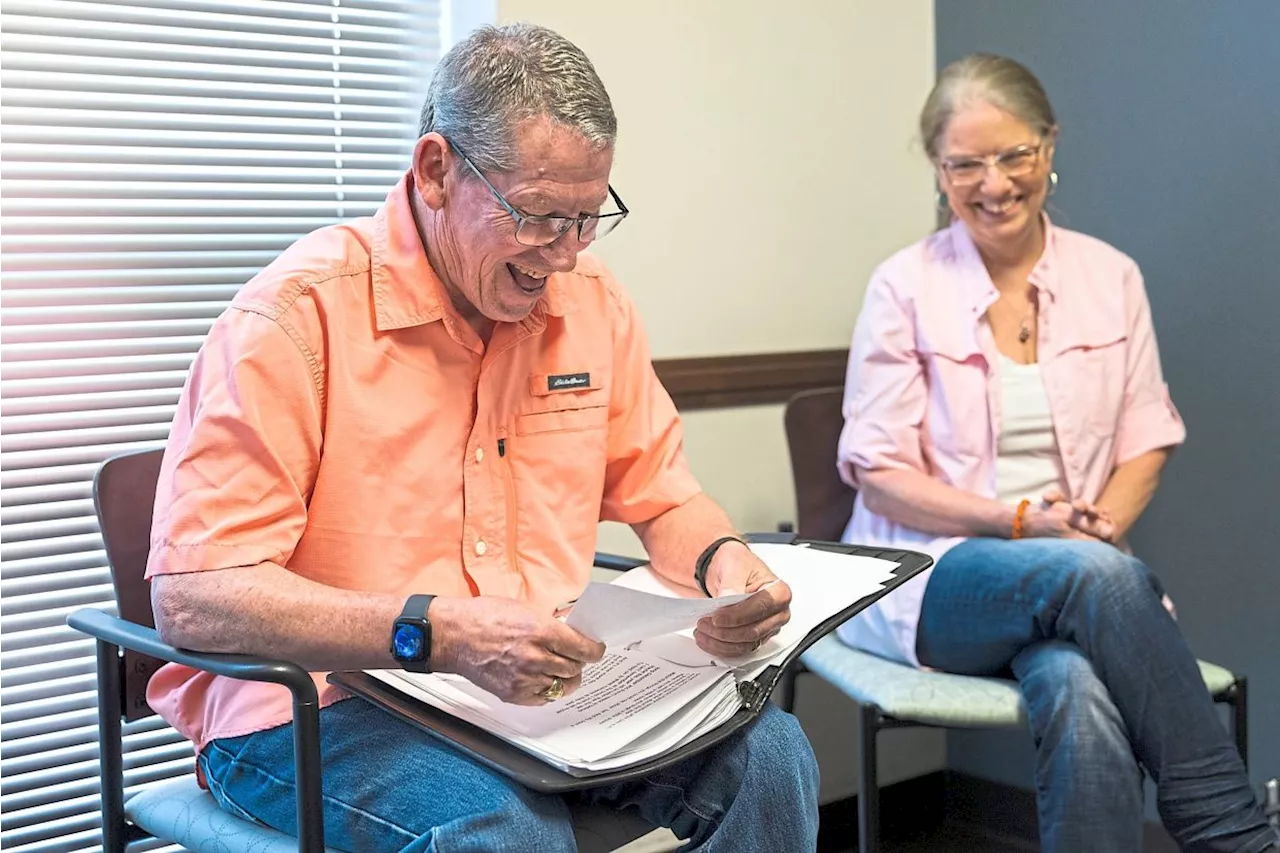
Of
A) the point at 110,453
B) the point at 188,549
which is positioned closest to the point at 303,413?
the point at 188,549

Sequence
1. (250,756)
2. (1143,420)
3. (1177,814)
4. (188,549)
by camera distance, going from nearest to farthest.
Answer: (188,549) → (250,756) → (1177,814) → (1143,420)

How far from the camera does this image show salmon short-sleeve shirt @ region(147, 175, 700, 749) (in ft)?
4.97

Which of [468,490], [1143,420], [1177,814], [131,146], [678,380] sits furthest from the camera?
[678,380]

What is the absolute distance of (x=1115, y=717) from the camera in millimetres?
1979

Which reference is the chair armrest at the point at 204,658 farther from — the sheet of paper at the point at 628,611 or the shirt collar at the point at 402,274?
the shirt collar at the point at 402,274

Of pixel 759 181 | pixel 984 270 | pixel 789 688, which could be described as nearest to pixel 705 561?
pixel 789 688

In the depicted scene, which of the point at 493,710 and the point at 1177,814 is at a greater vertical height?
the point at 493,710

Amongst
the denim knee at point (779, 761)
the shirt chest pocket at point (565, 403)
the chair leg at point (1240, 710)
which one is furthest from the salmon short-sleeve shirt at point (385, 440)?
the chair leg at point (1240, 710)

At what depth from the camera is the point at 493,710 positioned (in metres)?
1.49

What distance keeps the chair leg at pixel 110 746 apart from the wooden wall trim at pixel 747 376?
116cm

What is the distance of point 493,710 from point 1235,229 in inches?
69.4

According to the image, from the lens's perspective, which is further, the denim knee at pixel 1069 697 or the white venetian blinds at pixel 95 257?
the white venetian blinds at pixel 95 257

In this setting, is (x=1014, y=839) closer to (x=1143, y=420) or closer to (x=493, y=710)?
(x=1143, y=420)

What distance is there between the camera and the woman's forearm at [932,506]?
7.43 ft
